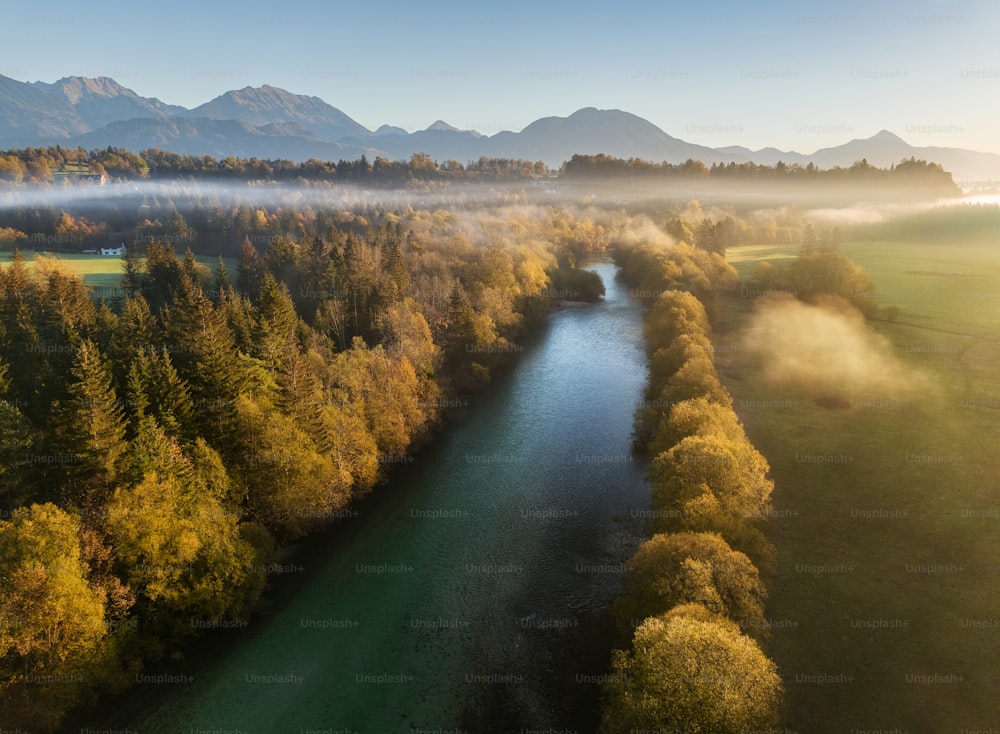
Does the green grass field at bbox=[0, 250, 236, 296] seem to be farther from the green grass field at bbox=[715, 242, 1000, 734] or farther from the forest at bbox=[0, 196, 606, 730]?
the green grass field at bbox=[715, 242, 1000, 734]

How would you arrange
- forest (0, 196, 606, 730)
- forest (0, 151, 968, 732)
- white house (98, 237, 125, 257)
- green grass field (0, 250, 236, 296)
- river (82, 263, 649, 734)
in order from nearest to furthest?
forest (0, 151, 968, 732) → forest (0, 196, 606, 730) → river (82, 263, 649, 734) → green grass field (0, 250, 236, 296) → white house (98, 237, 125, 257)

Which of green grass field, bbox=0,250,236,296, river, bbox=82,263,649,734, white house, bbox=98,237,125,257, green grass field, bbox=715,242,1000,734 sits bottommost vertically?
river, bbox=82,263,649,734

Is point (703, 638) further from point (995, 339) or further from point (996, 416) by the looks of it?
point (995, 339)

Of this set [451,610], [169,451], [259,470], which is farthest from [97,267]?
[451,610]

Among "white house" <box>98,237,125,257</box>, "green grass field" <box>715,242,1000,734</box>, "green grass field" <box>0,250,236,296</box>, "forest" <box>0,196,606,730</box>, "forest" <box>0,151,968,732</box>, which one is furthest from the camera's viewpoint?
"white house" <box>98,237,125,257</box>

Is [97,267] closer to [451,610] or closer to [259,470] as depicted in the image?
[259,470]

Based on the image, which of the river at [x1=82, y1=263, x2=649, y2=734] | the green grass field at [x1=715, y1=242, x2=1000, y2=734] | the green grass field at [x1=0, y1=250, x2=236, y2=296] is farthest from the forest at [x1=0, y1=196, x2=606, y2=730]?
the green grass field at [x1=0, y1=250, x2=236, y2=296]

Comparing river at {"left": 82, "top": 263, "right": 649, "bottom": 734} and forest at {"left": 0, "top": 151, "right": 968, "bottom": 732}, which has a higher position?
forest at {"left": 0, "top": 151, "right": 968, "bottom": 732}

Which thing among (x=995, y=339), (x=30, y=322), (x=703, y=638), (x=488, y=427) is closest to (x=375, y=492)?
(x=488, y=427)
